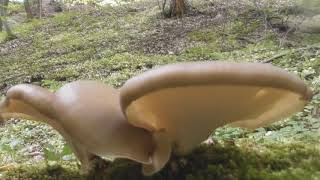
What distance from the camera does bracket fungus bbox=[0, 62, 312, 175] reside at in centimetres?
116

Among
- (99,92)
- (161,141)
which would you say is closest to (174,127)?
(161,141)

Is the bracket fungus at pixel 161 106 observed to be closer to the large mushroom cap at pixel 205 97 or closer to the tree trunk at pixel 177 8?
the large mushroom cap at pixel 205 97

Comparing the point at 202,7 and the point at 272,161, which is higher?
the point at 272,161

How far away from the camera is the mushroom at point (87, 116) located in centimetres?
139

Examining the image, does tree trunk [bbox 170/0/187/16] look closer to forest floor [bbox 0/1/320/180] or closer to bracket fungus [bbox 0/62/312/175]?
forest floor [bbox 0/1/320/180]

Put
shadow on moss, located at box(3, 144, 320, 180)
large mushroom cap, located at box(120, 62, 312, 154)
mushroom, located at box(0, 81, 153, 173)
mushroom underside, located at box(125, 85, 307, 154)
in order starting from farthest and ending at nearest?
shadow on moss, located at box(3, 144, 320, 180), mushroom, located at box(0, 81, 153, 173), mushroom underside, located at box(125, 85, 307, 154), large mushroom cap, located at box(120, 62, 312, 154)

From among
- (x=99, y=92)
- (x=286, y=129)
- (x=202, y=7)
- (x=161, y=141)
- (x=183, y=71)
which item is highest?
(x=183, y=71)

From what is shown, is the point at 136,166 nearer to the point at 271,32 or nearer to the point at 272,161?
the point at 272,161

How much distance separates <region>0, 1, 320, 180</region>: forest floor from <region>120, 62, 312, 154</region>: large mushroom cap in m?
0.15

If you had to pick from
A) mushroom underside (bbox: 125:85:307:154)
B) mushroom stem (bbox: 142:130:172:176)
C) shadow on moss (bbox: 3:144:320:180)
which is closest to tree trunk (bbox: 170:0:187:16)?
shadow on moss (bbox: 3:144:320:180)

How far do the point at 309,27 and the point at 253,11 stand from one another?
2362mm

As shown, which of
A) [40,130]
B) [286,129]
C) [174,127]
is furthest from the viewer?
[40,130]

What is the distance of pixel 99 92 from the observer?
1518mm

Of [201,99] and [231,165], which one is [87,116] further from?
[231,165]
